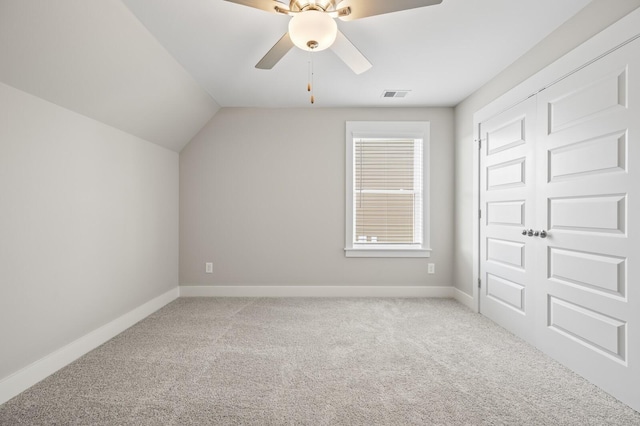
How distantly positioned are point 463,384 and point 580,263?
1133mm

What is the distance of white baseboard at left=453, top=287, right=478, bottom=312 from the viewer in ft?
12.3

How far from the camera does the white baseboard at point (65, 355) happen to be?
1994 millimetres

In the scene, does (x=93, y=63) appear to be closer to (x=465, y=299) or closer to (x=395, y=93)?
(x=395, y=93)

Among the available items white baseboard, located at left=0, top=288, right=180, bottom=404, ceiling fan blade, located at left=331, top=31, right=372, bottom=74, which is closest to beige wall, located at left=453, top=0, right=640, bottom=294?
ceiling fan blade, located at left=331, top=31, right=372, bottom=74

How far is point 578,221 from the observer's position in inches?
90.6

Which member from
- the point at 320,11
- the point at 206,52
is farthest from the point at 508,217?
the point at 206,52

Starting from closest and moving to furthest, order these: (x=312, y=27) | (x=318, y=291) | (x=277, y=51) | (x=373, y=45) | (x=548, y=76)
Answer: (x=312, y=27) < (x=277, y=51) < (x=548, y=76) < (x=373, y=45) < (x=318, y=291)

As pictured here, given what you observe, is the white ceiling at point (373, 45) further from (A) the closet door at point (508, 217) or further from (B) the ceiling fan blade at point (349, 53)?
(A) the closet door at point (508, 217)

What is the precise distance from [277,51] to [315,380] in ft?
6.95

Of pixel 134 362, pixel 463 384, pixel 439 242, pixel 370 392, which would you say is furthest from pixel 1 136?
pixel 439 242

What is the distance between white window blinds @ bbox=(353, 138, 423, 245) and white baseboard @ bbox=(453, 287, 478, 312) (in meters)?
0.75

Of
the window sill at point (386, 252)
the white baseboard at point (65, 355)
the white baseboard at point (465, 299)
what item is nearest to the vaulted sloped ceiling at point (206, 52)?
the white baseboard at point (65, 355)

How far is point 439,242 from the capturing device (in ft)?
14.2

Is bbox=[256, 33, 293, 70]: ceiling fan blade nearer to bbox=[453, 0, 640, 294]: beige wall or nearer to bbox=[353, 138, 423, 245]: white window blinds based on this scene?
bbox=[453, 0, 640, 294]: beige wall
